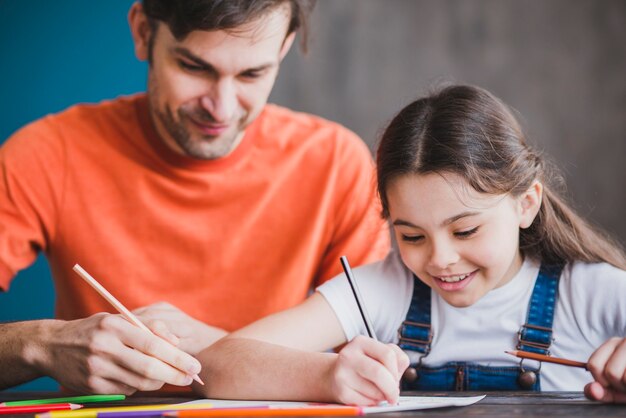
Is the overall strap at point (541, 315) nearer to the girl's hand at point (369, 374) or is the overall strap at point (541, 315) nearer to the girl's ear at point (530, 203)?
the girl's ear at point (530, 203)

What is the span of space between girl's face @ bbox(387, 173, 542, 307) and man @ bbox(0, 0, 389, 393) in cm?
40

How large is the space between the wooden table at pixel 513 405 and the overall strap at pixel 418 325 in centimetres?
17

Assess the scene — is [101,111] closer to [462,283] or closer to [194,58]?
[194,58]

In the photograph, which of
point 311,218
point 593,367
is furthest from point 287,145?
point 593,367

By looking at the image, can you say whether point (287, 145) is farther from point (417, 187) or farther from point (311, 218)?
point (417, 187)

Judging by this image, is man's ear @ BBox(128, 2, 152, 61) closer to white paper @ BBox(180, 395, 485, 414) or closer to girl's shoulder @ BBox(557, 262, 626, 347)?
white paper @ BBox(180, 395, 485, 414)

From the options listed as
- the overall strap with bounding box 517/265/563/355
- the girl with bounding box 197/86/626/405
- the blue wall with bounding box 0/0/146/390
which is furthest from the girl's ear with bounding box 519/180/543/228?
the blue wall with bounding box 0/0/146/390

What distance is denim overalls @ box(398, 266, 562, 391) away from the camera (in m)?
1.29

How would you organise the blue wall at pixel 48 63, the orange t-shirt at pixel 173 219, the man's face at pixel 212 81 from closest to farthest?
the man's face at pixel 212 81, the orange t-shirt at pixel 173 219, the blue wall at pixel 48 63

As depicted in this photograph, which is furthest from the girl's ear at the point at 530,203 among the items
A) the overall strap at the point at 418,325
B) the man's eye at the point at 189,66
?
the man's eye at the point at 189,66

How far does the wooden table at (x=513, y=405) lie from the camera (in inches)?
36.9

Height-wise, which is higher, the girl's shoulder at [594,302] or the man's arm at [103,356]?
the girl's shoulder at [594,302]

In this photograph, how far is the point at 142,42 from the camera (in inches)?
67.0

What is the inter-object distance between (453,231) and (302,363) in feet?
1.02
